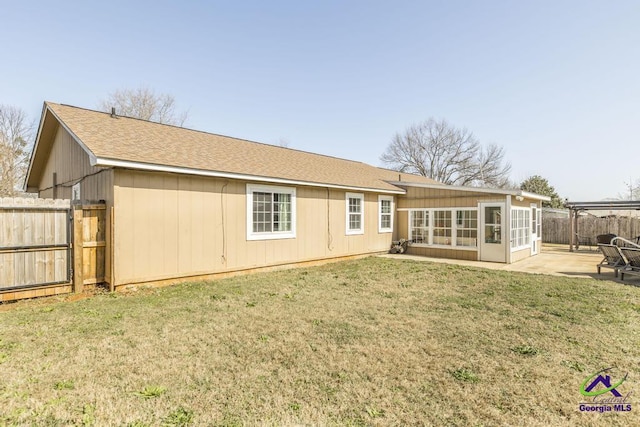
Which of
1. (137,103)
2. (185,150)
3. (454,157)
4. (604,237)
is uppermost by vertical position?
(137,103)

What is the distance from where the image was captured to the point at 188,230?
7465mm

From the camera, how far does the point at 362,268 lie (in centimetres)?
975

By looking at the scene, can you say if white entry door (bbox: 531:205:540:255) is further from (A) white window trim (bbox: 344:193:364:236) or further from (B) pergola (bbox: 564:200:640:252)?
(A) white window trim (bbox: 344:193:364:236)

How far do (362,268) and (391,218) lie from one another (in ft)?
14.9

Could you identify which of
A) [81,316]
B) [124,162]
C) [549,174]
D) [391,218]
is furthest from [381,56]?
[549,174]

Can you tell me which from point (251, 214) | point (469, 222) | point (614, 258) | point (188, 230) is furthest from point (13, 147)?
point (614, 258)

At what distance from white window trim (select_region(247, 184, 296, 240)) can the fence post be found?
370cm

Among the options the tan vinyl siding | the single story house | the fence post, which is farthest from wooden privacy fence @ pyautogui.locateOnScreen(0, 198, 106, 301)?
the tan vinyl siding

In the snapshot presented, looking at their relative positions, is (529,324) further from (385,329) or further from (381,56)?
(381,56)

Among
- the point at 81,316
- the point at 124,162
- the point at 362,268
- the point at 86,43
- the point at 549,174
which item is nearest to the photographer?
the point at 81,316

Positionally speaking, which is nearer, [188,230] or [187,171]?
[187,171]

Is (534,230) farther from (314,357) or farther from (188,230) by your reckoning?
(188,230)

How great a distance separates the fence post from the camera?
6.08m

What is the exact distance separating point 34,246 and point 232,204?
3995mm
